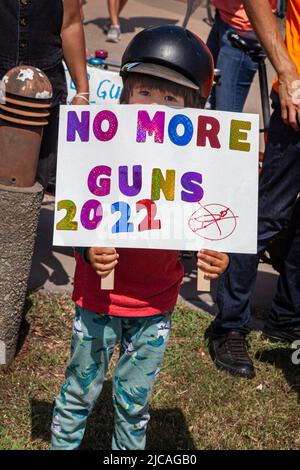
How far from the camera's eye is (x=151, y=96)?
3.08 m

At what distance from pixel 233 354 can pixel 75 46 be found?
179cm

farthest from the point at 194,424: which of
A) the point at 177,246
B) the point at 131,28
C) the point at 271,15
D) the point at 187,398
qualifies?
the point at 131,28

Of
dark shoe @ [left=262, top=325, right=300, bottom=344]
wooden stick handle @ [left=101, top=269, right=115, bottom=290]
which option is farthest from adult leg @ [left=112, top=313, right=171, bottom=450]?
dark shoe @ [left=262, top=325, right=300, bottom=344]

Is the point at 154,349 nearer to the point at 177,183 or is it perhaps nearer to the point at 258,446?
the point at 177,183

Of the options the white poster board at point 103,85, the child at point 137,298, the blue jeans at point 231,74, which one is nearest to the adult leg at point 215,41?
the blue jeans at point 231,74

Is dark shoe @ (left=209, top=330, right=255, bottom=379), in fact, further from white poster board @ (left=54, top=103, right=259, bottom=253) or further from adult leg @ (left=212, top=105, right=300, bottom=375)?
white poster board @ (left=54, top=103, right=259, bottom=253)

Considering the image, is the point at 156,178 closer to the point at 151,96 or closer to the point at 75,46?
the point at 151,96

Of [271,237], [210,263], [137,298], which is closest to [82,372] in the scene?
[137,298]

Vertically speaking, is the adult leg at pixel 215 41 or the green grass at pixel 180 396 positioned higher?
the adult leg at pixel 215 41

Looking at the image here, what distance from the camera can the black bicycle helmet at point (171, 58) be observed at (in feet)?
10.0

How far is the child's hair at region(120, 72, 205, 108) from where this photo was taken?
10.1ft

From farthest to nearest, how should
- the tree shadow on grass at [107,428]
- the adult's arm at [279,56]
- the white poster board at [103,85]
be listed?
1. the white poster board at [103,85]
2. the adult's arm at [279,56]
3. the tree shadow on grass at [107,428]

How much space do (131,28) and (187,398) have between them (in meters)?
8.39

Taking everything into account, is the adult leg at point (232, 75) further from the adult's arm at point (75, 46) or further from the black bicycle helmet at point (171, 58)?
the black bicycle helmet at point (171, 58)
